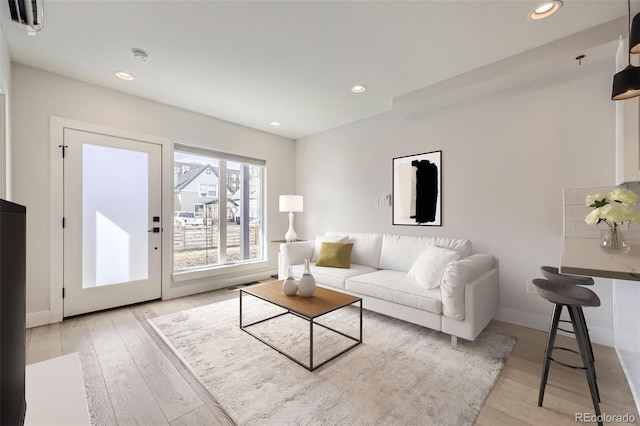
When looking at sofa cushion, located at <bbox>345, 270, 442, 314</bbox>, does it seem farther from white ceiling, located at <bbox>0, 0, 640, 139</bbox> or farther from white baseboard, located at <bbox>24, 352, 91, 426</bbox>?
white baseboard, located at <bbox>24, 352, 91, 426</bbox>

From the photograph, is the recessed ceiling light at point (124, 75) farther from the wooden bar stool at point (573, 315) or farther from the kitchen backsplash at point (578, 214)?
the kitchen backsplash at point (578, 214)

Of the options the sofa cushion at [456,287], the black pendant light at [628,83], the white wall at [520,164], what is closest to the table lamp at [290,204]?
the white wall at [520,164]

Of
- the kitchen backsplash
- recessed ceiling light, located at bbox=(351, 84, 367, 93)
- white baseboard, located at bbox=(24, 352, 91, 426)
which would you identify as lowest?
white baseboard, located at bbox=(24, 352, 91, 426)

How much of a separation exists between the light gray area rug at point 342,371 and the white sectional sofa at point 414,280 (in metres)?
0.22

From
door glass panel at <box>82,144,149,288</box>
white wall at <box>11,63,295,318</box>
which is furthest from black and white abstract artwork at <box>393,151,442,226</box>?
door glass panel at <box>82,144,149,288</box>

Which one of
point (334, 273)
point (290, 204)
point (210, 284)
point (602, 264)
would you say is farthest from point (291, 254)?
point (602, 264)

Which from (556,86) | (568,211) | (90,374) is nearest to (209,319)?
(90,374)

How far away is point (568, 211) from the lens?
2479 mm

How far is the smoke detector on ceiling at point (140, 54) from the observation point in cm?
243

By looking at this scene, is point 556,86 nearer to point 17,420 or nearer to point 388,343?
point 388,343

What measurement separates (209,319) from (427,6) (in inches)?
135

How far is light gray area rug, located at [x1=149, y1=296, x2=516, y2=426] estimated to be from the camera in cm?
159

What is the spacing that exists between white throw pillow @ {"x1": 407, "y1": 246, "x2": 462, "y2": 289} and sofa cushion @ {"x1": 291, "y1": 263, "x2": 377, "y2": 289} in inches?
27.9

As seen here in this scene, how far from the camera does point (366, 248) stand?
147 inches
